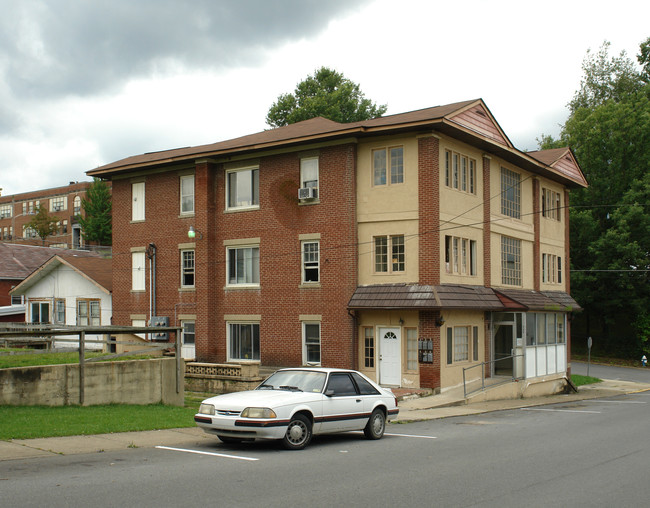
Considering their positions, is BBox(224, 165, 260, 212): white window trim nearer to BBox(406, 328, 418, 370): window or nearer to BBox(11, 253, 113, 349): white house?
BBox(406, 328, 418, 370): window

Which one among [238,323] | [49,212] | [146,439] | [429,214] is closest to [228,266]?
[238,323]

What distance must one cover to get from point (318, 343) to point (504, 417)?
27.7 ft

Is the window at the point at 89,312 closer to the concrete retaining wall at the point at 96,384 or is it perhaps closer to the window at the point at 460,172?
the concrete retaining wall at the point at 96,384

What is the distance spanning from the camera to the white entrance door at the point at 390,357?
84.6ft

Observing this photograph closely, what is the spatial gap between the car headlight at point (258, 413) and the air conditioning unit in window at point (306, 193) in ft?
52.0

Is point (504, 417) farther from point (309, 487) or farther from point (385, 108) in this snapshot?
point (385, 108)

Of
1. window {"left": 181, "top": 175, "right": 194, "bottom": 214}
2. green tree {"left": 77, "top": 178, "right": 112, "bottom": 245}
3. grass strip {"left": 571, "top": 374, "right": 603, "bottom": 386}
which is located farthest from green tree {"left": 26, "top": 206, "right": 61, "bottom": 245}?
grass strip {"left": 571, "top": 374, "right": 603, "bottom": 386}

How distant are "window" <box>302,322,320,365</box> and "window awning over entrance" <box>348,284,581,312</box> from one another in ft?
7.19

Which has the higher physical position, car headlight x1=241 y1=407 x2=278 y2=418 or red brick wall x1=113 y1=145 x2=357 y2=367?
red brick wall x1=113 y1=145 x2=357 y2=367

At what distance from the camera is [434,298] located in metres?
24.5

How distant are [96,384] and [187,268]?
46.1 feet

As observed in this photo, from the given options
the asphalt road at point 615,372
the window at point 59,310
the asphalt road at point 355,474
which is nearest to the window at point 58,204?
the window at point 59,310

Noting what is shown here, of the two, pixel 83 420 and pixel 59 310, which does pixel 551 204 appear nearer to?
pixel 59 310

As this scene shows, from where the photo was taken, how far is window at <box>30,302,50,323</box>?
38.2 metres
